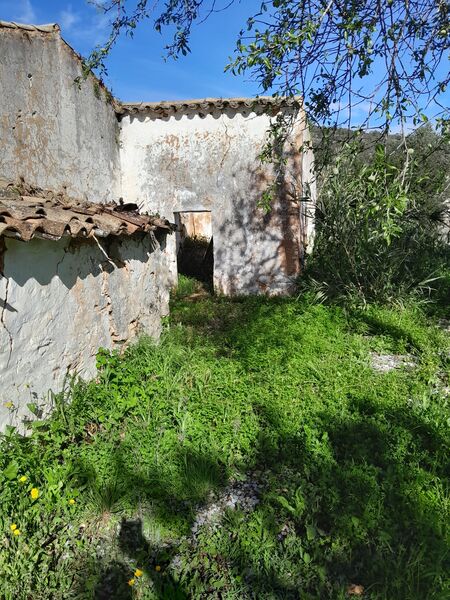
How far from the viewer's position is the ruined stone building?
3.16 metres

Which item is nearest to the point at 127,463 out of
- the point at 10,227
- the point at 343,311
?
the point at 10,227

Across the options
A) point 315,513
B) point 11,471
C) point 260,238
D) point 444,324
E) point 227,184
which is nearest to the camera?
point 11,471

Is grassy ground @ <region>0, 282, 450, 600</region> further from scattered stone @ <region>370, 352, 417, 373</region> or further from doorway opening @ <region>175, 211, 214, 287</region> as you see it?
doorway opening @ <region>175, 211, 214, 287</region>

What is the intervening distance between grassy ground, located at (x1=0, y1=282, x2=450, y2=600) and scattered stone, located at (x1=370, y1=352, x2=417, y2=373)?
0.16m

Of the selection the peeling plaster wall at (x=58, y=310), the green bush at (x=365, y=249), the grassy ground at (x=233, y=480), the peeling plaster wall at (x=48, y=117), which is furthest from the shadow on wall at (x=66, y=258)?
the green bush at (x=365, y=249)

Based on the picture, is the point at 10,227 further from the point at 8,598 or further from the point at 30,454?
the point at 8,598

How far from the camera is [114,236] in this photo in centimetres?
448

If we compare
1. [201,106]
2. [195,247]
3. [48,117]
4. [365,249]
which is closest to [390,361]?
[365,249]

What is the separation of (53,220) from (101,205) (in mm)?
2228

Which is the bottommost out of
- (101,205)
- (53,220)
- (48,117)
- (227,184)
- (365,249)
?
(365,249)


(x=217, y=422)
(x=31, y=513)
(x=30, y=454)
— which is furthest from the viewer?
(x=217, y=422)

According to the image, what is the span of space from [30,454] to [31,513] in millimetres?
429

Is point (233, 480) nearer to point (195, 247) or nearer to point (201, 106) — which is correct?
point (201, 106)

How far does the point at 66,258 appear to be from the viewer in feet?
12.0
